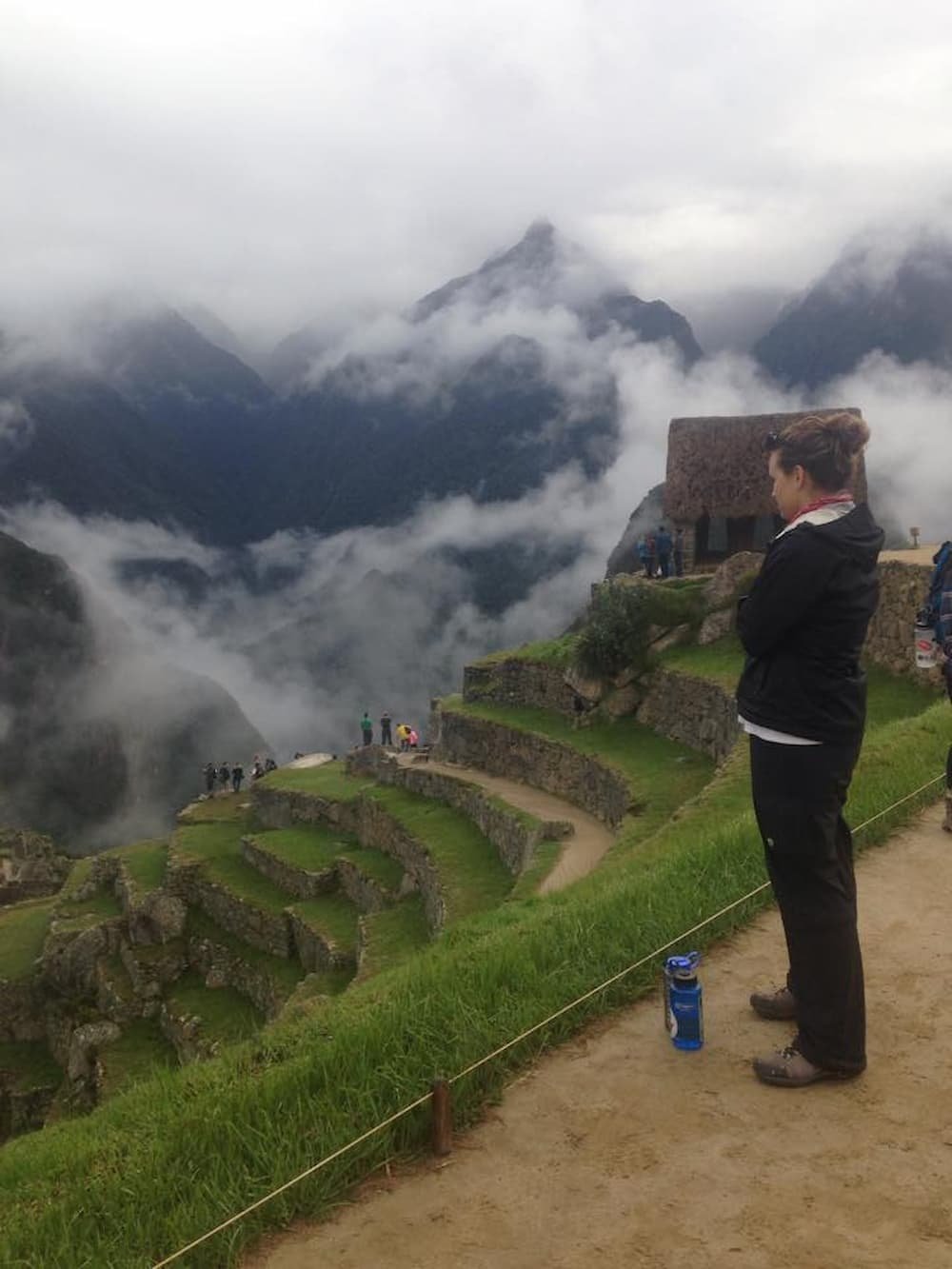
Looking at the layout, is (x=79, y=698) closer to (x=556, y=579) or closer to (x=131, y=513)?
(x=131, y=513)

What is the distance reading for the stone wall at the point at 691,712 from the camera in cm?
1770

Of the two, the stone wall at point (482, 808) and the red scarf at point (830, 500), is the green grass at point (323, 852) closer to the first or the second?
the stone wall at point (482, 808)

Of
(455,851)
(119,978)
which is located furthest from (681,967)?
(119,978)

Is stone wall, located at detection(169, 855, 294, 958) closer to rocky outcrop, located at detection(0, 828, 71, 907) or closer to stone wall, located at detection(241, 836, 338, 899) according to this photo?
stone wall, located at detection(241, 836, 338, 899)

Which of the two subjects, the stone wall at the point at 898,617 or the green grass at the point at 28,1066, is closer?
the stone wall at the point at 898,617

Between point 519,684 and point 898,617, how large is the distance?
11.5 metres

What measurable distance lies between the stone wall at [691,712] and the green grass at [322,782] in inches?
347

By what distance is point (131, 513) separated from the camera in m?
102

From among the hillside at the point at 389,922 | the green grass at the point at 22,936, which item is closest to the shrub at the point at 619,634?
the hillside at the point at 389,922

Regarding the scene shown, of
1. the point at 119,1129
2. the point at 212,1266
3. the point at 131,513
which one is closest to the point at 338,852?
the point at 119,1129

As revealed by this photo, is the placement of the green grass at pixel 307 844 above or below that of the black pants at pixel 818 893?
below

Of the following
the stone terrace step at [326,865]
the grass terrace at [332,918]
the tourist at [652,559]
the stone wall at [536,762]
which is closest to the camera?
the grass terrace at [332,918]

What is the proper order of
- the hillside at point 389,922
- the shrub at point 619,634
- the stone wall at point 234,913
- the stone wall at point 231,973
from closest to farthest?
the hillside at point 389,922
the stone wall at point 231,973
the stone wall at point 234,913
the shrub at point 619,634

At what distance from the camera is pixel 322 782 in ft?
99.7
